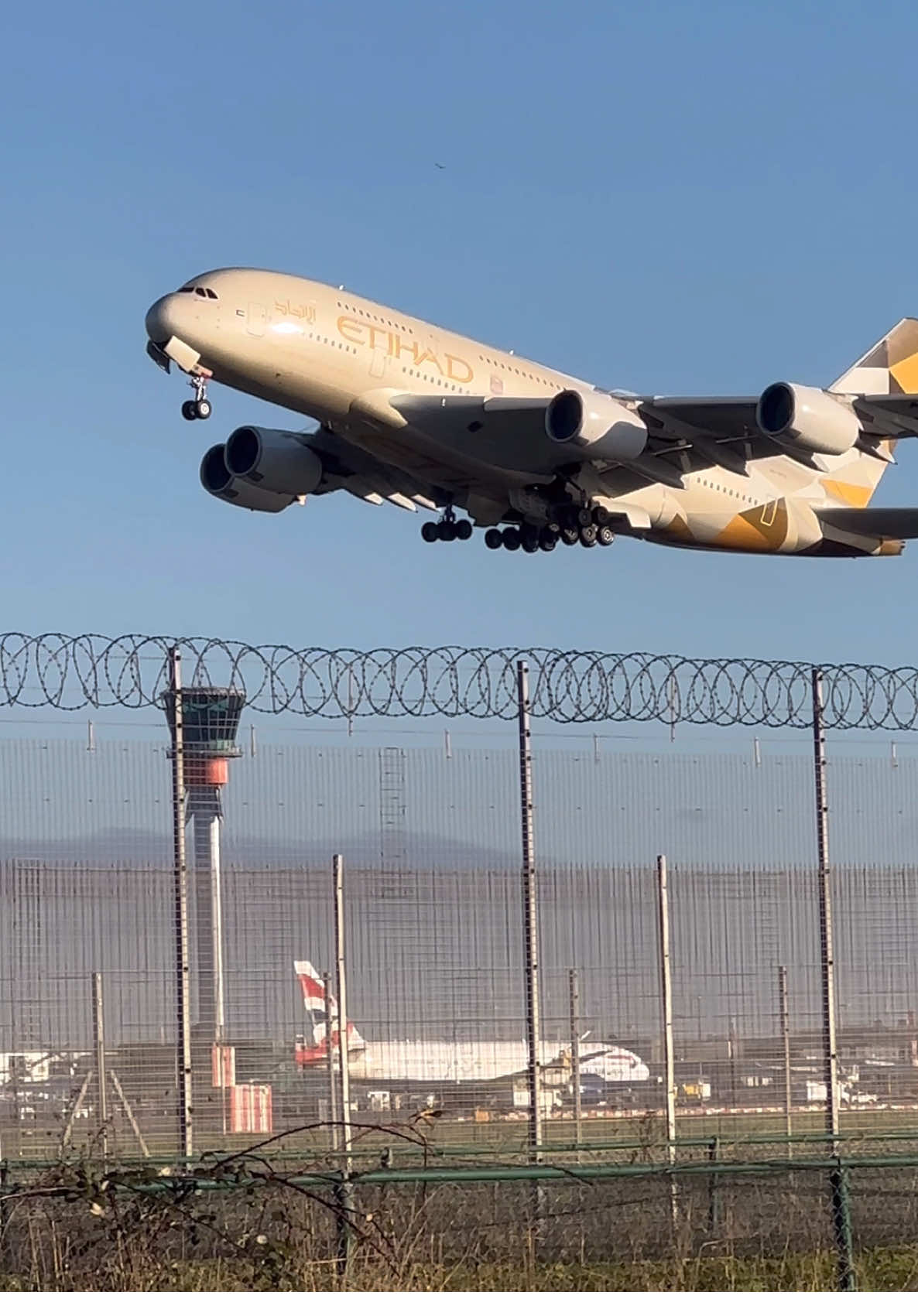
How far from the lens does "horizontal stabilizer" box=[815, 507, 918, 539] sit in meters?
36.5

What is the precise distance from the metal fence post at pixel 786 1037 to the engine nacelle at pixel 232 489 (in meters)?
17.8

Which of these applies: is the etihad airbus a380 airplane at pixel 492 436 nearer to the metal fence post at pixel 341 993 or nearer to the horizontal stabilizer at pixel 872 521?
the horizontal stabilizer at pixel 872 521

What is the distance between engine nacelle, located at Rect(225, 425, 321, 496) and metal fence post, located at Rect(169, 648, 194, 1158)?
18.3 metres

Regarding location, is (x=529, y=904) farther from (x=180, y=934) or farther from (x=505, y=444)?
(x=505, y=444)

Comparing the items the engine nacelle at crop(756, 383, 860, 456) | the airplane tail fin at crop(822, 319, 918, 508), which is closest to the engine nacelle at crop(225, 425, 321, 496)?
the engine nacelle at crop(756, 383, 860, 456)

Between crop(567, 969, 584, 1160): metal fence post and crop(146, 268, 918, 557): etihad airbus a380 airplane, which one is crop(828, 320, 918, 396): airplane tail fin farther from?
crop(567, 969, 584, 1160): metal fence post

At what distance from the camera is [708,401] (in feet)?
105

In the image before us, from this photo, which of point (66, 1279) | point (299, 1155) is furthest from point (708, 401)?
point (66, 1279)

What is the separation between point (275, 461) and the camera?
33312 millimetres

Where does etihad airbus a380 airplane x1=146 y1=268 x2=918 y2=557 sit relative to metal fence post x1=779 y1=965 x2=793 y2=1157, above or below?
above

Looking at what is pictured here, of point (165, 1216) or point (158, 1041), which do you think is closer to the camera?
point (165, 1216)

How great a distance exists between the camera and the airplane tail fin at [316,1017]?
15.8 m
